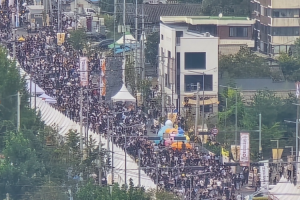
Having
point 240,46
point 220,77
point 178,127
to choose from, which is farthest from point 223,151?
point 240,46

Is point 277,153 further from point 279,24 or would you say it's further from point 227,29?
point 279,24

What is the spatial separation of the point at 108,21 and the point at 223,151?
26.7 meters

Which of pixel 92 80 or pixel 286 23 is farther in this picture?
pixel 286 23

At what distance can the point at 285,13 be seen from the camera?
5400cm

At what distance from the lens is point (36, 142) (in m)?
31.2

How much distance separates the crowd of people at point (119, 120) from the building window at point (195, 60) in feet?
10.5

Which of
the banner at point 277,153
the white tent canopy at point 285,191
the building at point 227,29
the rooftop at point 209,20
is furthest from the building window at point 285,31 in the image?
the white tent canopy at point 285,191

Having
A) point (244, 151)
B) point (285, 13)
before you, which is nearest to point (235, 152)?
point (244, 151)

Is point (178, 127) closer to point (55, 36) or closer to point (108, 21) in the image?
point (55, 36)

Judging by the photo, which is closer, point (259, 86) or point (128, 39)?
point (259, 86)

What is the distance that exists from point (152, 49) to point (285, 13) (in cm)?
539

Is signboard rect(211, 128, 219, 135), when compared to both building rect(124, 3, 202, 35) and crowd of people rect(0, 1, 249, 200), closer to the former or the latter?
crowd of people rect(0, 1, 249, 200)

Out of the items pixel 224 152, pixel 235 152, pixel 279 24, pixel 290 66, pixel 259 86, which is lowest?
pixel 224 152

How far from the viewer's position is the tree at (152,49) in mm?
52531
